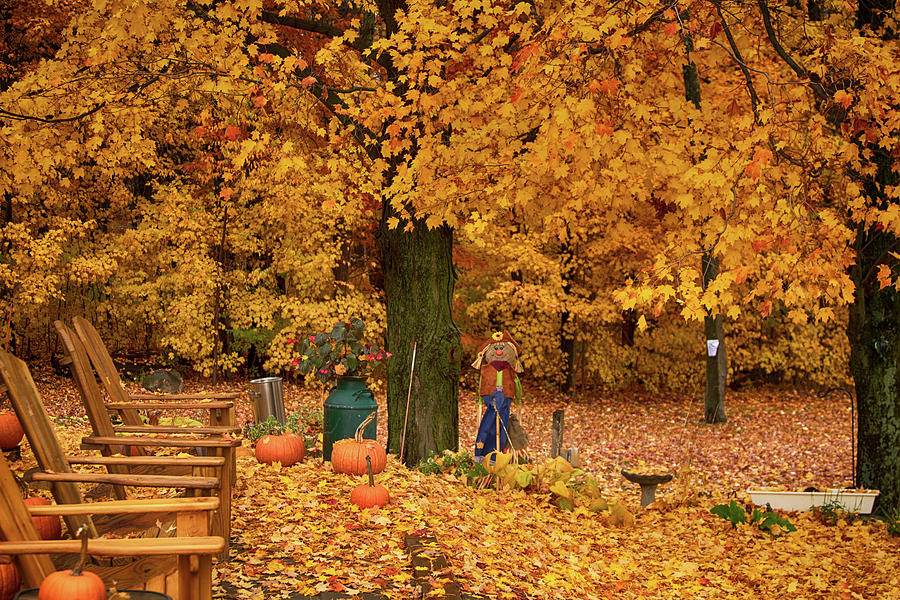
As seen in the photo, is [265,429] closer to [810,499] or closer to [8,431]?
[8,431]

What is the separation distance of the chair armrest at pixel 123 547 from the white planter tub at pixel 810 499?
7.25 m

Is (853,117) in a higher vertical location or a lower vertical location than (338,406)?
higher

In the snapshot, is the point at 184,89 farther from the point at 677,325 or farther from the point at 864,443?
the point at 677,325

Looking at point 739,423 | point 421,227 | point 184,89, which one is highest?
point 184,89

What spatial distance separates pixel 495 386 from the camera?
9.45 meters

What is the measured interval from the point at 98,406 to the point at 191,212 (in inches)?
516

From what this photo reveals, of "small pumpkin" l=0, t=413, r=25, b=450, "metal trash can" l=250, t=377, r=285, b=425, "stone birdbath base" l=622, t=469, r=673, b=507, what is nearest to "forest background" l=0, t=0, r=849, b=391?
"metal trash can" l=250, t=377, r=285, b=425

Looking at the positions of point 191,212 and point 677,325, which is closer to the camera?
point 191,212

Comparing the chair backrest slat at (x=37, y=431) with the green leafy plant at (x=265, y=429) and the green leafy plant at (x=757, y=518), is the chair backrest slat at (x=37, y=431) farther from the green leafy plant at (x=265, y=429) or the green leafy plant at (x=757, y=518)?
the green leafy plant at (x=757, y=518)

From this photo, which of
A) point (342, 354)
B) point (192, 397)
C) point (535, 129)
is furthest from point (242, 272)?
point (192, 397)

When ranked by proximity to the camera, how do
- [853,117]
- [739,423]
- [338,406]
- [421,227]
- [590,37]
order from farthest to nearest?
[739,423]
[421,227]
[338,406]
[853,117]
[590,37]

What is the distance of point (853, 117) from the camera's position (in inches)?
256

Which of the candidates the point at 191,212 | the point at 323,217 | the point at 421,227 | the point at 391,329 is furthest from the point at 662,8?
the point at 191,212

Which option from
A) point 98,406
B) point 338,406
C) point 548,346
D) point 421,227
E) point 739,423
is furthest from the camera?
point 548,346
